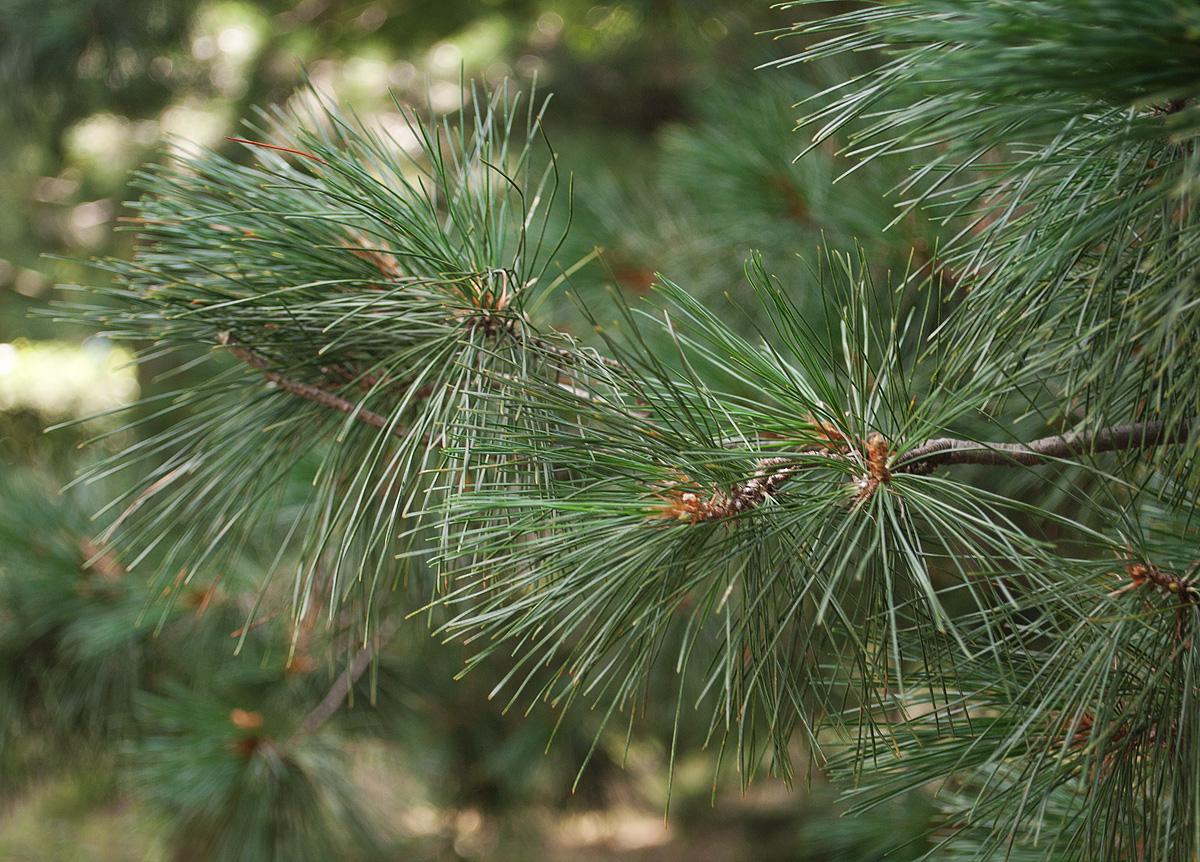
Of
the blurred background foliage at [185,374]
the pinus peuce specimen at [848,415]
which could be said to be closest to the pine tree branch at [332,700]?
the blurred background foliage at [185,374]

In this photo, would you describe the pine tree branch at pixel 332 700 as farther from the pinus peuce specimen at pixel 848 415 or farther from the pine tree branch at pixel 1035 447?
the pine tree branch at pixel 1035 447

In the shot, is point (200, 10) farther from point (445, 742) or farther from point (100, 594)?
point (445, 742)

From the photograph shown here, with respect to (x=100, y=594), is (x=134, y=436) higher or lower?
higher

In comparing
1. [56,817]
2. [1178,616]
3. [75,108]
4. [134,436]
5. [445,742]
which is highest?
[75,108]

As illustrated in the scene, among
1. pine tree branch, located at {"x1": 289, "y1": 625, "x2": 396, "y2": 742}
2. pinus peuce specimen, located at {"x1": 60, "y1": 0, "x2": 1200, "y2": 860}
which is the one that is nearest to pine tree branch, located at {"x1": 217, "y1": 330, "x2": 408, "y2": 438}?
pinus peuce specimen, located at {"x1": 60, "y1": 0, "x2": 1200, "y2": 860}

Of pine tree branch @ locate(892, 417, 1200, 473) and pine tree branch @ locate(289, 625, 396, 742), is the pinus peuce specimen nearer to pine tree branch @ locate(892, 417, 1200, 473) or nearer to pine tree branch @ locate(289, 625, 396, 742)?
pine tree branch @ locate(892, 417, 1200, 473)

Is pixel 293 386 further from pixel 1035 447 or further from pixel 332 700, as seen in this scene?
pixel 332 700

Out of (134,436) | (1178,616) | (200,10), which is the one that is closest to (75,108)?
(200,10)

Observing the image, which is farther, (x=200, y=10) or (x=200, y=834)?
(x=200, y=10)
